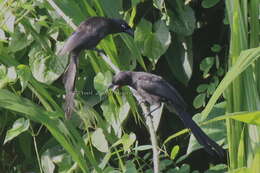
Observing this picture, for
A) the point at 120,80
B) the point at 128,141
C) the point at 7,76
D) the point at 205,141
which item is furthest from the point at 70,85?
the point at 205,141

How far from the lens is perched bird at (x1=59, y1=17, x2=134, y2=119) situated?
2.33 metres

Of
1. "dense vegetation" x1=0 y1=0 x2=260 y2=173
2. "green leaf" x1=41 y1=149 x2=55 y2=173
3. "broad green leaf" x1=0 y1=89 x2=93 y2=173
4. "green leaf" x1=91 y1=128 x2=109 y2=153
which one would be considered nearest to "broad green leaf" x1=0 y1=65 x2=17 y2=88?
→ "dense vegetation" x1=0 y1=0 x2=260 y2=173

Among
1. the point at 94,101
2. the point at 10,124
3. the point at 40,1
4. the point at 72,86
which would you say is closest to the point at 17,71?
the point at 72,86

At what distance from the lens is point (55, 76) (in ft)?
8.50

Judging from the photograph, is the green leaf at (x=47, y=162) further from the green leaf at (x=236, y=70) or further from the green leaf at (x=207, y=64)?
the green leaf at (x=236, y=70)

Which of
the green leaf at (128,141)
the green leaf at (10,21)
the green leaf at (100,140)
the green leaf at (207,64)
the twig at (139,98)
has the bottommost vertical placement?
the green leaf at (207,64)

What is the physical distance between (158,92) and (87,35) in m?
0.42

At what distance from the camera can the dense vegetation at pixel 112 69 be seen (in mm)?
2129

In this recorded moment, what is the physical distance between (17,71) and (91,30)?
60 centimetres

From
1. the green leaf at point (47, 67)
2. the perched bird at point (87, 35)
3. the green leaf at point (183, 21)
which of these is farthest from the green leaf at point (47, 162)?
the green leaf at point (183, 21)

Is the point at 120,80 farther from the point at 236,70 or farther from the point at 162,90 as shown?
the point at 236,70

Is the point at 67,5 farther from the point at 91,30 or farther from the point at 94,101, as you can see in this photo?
the point at 94,101

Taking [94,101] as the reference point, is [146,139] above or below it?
below

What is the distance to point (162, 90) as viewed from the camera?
7.34 ft
